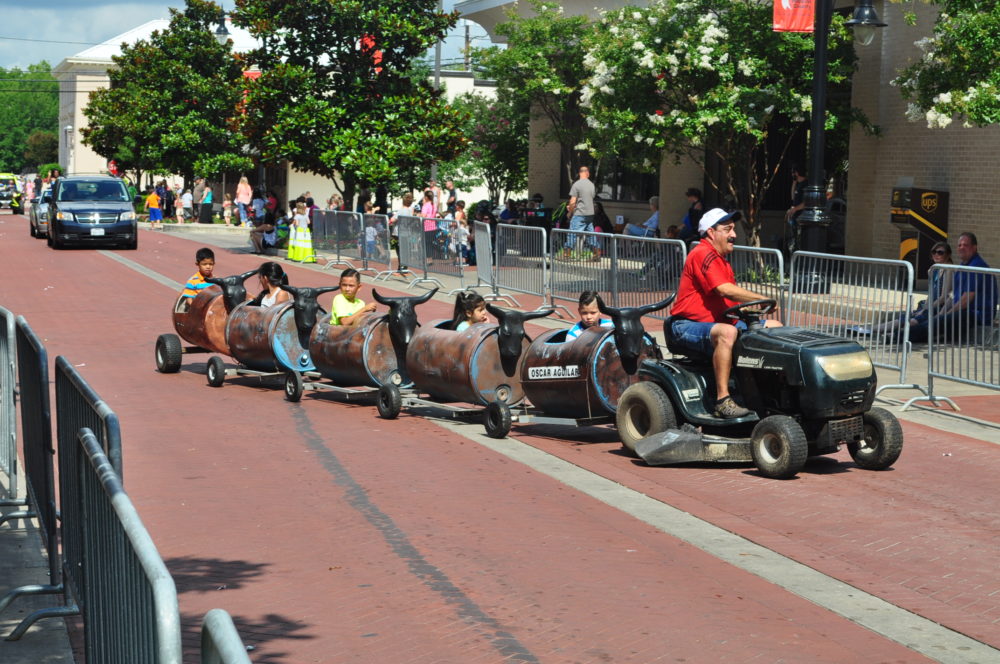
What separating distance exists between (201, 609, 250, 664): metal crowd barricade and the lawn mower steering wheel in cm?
693

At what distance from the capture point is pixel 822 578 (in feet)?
22.5

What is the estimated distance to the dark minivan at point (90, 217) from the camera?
114 ft

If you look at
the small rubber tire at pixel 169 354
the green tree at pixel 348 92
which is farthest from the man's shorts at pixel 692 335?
the green tree at pixel 348 92

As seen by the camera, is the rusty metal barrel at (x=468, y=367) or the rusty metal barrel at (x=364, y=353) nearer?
the rusty metal barrel at (x=468, y=367)

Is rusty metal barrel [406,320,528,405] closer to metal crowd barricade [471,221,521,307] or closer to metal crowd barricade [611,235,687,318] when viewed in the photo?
metal crowd barricade [611,235,687,318]

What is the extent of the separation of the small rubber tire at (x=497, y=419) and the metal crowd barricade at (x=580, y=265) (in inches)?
284

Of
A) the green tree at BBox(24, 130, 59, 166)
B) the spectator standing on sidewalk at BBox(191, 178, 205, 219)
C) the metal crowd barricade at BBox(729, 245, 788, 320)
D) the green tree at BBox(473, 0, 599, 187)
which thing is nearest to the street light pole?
the metal crowd barricade at BBox(729, 245, 788, 320)

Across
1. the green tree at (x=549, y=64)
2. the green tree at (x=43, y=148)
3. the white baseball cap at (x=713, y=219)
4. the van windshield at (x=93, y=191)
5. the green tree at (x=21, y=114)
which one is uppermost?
the green tree at (x=21, y=114)

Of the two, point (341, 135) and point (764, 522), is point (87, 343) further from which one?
point (341, 135)

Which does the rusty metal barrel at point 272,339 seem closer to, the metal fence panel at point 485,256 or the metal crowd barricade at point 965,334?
the metal crowd barricade at point 965,334

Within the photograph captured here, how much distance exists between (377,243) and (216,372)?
50.4 feet

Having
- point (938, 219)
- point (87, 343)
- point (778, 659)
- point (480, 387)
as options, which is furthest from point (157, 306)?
point (778, 659)

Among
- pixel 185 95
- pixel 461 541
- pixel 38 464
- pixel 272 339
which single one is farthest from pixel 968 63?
pixel 185 95

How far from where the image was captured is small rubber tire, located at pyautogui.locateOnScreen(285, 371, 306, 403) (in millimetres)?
12406
